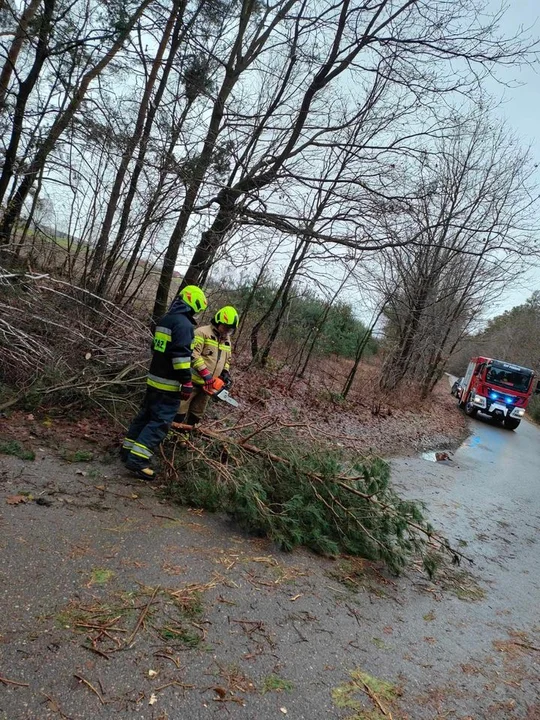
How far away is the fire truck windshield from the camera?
69.4 feet

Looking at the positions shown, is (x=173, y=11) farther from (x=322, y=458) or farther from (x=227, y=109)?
(x=322, y=458)

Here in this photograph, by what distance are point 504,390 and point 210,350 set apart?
19.4 m

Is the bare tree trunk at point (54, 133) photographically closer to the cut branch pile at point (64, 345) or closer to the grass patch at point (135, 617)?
the cut branch pile at point (64, 345)

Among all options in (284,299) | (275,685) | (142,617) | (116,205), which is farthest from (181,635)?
(284,299)

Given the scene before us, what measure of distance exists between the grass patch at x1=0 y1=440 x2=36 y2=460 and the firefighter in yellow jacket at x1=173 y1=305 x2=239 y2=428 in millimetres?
1605

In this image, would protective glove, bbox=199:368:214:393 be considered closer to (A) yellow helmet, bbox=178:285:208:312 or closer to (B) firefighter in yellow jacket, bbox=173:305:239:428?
(B) firefighter in yellow jacket, bbox=173:305:239:428

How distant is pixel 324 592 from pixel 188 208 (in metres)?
6.37

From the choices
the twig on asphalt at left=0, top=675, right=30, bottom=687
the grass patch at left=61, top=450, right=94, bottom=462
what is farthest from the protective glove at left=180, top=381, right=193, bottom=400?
the twig on asphalt at left=0, top=675, right=30, bottom=687

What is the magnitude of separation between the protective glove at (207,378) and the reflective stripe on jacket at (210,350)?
9 centimetres

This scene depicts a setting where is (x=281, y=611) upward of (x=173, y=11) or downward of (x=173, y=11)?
downward

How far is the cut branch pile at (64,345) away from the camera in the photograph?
5680 mm

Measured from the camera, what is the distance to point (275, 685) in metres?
2.51

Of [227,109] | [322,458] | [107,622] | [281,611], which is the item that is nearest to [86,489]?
[107,622]

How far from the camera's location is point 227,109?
8789mm
